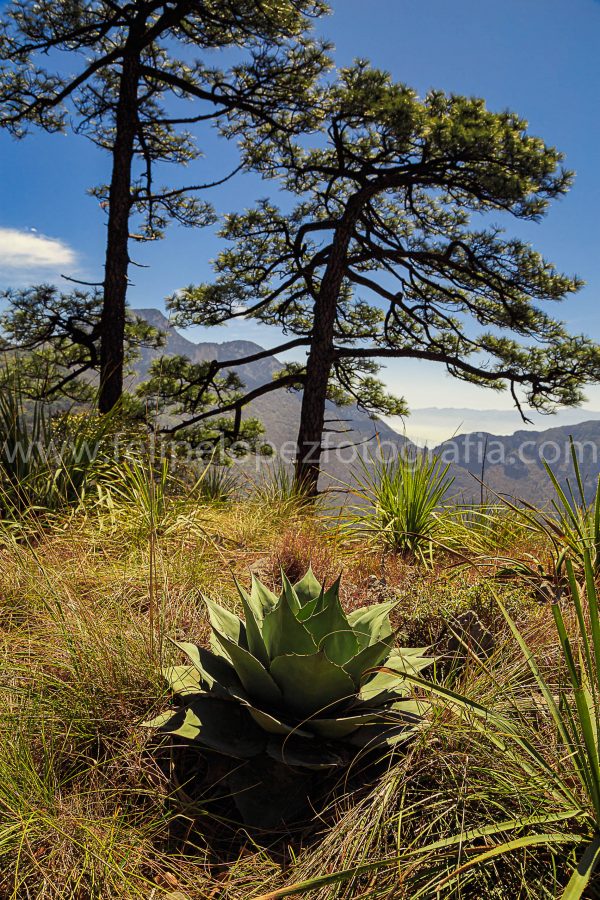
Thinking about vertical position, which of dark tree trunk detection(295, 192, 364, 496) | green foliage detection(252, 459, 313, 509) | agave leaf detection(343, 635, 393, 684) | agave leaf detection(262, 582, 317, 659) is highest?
dark tree trunk detection(295, 192, 364, 496)

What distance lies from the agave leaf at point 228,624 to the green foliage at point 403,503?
1.97 m

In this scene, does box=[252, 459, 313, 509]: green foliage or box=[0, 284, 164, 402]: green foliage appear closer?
box=[252, 459, 313, 509]: green foliage

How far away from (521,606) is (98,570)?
6.86 ft

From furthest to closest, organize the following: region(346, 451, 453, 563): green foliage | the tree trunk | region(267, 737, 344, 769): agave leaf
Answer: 1. the tree trunk
2. region(346, 451, 453, 563): green foliage
3. region(267, 737, 344, 769): agave leaf

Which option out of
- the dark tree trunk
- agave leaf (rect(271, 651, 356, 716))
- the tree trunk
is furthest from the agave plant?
the dark tree trunk

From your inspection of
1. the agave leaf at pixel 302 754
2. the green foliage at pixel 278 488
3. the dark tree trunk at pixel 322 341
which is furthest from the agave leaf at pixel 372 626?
the dark tree trunk at pixel 322 341

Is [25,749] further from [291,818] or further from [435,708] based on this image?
[435,708]

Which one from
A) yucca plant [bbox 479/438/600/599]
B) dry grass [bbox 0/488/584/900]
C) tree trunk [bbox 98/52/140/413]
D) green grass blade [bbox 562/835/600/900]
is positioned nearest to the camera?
green grass blade [bbox 562/835/600/900]

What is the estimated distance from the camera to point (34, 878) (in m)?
1.54

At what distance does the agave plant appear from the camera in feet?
5.66

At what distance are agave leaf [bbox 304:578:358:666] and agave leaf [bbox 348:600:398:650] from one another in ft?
0.39

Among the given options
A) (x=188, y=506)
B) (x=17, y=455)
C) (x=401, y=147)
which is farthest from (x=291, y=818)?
(x=401, y=147)

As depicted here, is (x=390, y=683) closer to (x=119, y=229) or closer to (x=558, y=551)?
(x=558, y=551)

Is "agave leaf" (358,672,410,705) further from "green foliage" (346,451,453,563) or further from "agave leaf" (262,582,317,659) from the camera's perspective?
"green foliage" (346,451,453,563)
